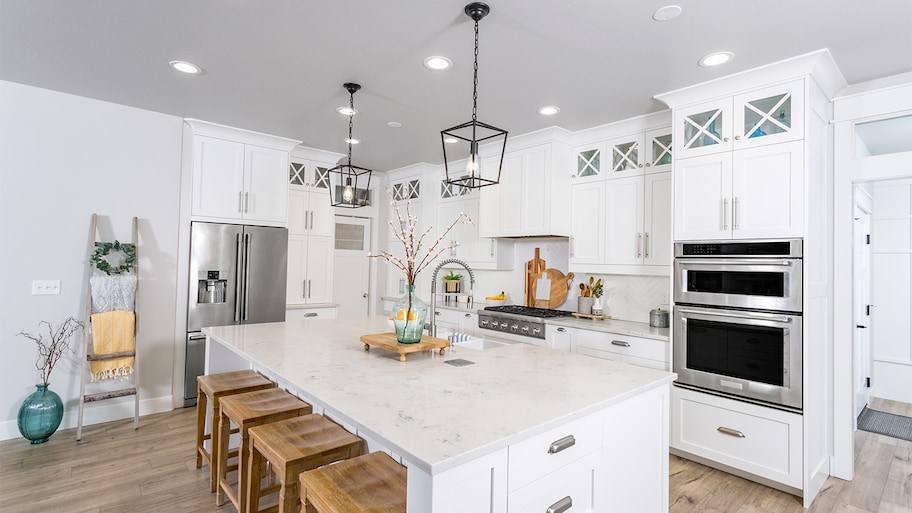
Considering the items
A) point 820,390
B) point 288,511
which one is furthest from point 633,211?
point 288,511

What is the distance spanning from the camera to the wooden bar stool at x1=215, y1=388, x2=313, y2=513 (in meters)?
2.06

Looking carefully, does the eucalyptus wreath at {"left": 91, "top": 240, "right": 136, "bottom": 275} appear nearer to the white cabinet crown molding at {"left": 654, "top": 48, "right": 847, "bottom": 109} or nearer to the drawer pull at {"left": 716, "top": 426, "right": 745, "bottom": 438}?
the white cabinet crown molding at {"left": 654, "top": 48, "right": 847, "bottom": 109}

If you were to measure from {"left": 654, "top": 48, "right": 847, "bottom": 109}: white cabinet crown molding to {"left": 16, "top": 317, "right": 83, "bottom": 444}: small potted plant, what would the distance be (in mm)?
4928

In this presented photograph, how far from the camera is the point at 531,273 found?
486cm

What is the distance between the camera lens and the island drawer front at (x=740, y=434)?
2.67m

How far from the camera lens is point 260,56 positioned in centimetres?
277

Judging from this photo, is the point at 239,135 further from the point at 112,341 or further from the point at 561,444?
the point at 561,444

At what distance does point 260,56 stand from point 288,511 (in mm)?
2520

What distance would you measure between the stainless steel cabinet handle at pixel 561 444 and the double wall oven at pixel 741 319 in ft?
6.46

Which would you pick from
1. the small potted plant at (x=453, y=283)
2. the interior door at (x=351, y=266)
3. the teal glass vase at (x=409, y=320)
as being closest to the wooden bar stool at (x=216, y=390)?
the teal glass vase at (x=409, y=320)

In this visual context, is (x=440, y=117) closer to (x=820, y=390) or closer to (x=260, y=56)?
(x=260, y=56)

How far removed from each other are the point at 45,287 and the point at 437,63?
3.49 meters

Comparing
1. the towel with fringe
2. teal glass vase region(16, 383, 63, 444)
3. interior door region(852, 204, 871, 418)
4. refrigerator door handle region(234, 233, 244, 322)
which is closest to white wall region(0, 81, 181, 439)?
the towel with fringe

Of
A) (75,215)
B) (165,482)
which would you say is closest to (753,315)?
(165,482)
